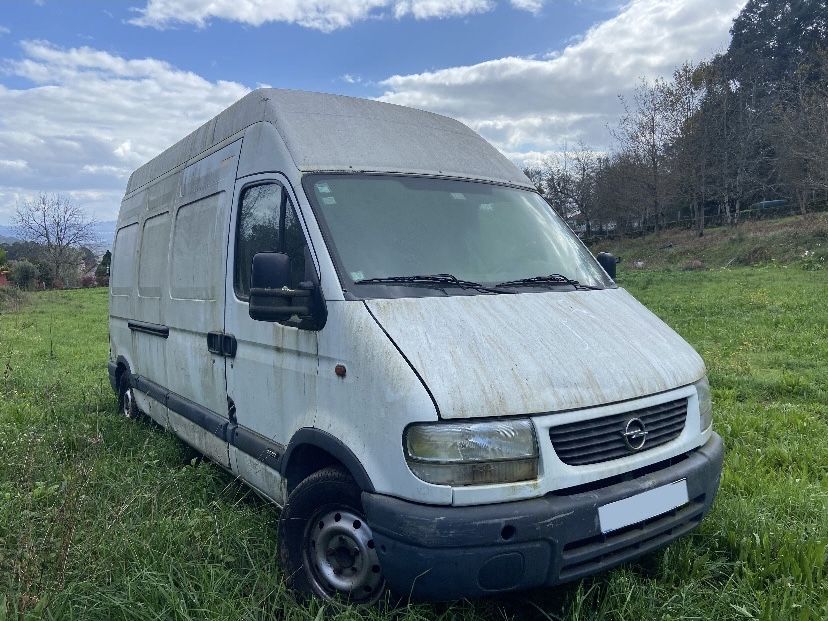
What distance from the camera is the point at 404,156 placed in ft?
12.4

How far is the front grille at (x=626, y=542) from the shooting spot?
8.41 feet

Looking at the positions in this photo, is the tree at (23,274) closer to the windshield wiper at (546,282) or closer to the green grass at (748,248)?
the green grass at (748,248)

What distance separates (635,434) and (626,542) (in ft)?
1.48

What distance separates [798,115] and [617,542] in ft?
119

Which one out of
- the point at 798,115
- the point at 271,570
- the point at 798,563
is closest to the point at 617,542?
the point at 798,563

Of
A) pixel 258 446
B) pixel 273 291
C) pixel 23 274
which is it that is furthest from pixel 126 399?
pixel 23 274

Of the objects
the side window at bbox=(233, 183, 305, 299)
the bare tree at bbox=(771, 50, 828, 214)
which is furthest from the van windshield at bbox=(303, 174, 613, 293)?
the bare tree at bbox=(771, 50, 828, 214)

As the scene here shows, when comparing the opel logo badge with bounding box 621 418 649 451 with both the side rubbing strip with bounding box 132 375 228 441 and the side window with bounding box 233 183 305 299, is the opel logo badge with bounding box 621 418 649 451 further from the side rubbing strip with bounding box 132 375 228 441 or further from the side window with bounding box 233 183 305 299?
the side rubbing strip with bounding box 132 375 228 441

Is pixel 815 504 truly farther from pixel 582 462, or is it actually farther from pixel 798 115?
pixel 798 115

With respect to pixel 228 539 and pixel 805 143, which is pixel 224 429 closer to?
pixel 228 539

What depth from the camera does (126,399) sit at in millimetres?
6680

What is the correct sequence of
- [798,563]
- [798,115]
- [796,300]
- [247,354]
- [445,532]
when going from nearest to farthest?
1. [445,532]
2. [798,563]
3. [247,354]
4. [796,300]
5. [798,115]

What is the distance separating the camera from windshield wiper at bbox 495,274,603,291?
11.2 ft

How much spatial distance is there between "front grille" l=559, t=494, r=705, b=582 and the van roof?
7.24 feet
